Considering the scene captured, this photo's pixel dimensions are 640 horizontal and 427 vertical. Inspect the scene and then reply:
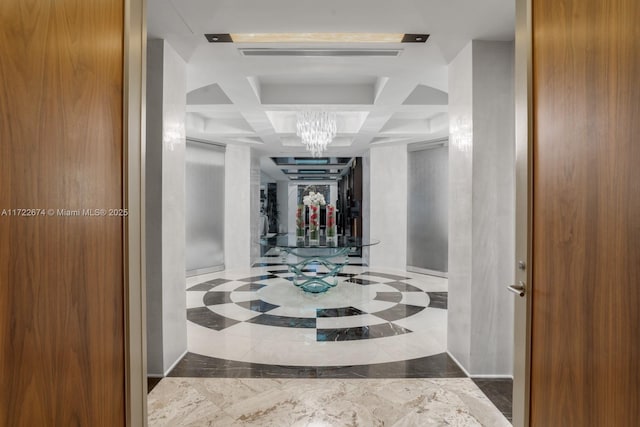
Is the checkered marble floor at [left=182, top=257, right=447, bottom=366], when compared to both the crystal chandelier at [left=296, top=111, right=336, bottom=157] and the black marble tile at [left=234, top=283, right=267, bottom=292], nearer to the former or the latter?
the black marble tile at [left=234, top=283, right=267, bottom=292]

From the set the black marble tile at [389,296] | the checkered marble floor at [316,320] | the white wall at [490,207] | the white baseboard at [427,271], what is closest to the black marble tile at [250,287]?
the checkered marble floor at [316,320]

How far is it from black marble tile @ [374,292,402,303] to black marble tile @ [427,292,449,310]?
484 millimetres

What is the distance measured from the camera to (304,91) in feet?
15.0

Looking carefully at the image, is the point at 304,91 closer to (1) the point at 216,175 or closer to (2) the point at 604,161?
(1) the point at 216,175

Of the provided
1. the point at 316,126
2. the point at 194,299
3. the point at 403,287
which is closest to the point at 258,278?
the point at 194,299

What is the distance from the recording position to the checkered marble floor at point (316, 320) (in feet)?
10.1

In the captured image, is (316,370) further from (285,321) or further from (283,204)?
(283,204)

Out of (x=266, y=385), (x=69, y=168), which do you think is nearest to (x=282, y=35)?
(x=69, y=168)

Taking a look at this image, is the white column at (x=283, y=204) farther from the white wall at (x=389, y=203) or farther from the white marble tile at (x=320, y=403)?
the white marble tile at (x=320, y=403)

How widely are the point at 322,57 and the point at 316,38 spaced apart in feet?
1.03

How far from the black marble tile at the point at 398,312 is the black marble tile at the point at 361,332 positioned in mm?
291

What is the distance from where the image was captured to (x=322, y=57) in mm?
3129

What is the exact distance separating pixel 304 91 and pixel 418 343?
3.58 meters

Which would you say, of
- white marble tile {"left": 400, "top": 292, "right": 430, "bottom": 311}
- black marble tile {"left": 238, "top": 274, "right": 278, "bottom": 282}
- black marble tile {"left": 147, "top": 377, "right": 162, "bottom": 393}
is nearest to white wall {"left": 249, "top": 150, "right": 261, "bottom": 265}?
black marble tile {"left": 238, "top": 274, "right": 278, "bottom": 282}
